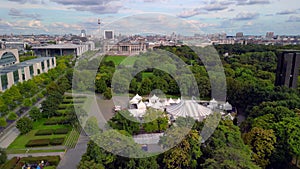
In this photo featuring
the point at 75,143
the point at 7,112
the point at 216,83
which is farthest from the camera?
the point at 216,83

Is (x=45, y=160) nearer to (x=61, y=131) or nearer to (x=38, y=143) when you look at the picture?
(x=38, y=143)

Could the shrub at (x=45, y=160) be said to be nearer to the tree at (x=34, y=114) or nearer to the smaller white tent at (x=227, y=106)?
the tree at (x=34, y=114)

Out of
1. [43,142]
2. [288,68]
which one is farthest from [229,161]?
[288,68]

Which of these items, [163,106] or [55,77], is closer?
[163,106]

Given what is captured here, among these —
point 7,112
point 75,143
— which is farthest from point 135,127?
point 7,112

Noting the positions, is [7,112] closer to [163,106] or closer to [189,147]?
[163,106]

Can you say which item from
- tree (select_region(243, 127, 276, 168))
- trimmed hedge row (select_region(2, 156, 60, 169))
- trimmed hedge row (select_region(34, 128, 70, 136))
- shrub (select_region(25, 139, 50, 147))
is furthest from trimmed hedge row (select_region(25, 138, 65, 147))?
tree (select_region(243, 127, 276, 168))

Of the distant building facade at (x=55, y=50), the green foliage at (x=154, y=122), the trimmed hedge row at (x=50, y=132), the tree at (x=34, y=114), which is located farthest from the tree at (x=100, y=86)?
the distant building facade at (x=55, y=50)
